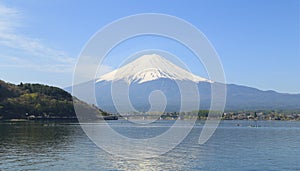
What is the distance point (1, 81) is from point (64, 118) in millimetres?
14980

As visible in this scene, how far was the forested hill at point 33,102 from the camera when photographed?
72.7m

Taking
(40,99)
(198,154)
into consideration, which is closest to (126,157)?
(198,154)

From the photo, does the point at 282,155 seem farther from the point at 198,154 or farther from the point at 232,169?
the point at 232,169

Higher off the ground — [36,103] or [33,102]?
[33,102]

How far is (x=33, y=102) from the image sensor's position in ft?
260

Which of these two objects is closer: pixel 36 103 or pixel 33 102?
pixel 36 103

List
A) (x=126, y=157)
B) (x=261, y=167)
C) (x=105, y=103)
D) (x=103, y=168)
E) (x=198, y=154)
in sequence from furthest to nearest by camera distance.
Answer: (x=105, y=103) < (x=198, y=154) < (x=126, y=157) < (x=261, y=167) < (x=103, y=168)

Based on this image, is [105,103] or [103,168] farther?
[105,103]

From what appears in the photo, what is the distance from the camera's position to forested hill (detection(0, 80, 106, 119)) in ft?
238

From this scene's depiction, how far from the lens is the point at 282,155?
86.1 feet

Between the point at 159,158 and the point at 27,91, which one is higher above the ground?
the point at 27,91

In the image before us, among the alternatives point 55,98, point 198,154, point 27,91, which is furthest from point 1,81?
point 198,154

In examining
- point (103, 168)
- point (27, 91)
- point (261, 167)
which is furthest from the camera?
A: point (27, 91)

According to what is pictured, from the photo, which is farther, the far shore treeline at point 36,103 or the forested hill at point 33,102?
the far shore treeline at point 36,103
